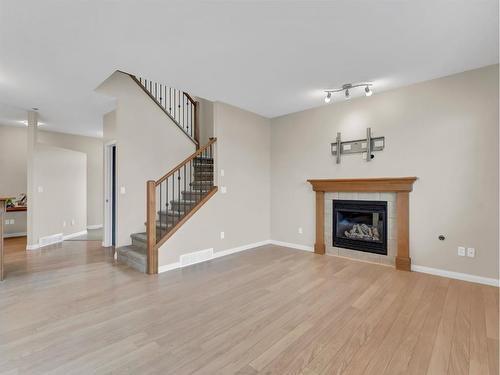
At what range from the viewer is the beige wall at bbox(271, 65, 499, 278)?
125 inches

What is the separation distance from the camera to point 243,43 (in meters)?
2.66

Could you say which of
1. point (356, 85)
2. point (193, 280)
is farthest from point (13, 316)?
point (356, 85)

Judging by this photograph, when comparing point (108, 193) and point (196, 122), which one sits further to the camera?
point (196, 122)

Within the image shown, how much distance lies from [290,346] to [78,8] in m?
3.30

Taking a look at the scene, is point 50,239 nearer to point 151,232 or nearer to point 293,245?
point 151,232

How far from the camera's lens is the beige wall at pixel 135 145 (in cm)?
427

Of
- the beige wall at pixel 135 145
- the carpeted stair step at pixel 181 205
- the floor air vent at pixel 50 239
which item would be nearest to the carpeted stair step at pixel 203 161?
the beige wall at pixel 135 145

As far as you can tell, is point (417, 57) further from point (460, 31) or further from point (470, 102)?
point (470, 102)

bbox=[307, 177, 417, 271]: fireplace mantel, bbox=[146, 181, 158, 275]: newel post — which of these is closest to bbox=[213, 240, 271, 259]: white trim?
bbox=[146, 181, 158, 275]: newel post

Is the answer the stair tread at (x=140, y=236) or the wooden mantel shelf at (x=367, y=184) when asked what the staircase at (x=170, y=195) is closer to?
the stair tread at (x=140, y=236)

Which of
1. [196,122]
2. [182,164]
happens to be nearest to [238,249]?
[182,164]

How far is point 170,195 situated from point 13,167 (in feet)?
15.3

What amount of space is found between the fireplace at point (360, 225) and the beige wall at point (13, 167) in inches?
302

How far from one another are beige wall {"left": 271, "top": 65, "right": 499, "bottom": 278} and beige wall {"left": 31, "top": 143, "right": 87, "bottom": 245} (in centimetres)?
589
